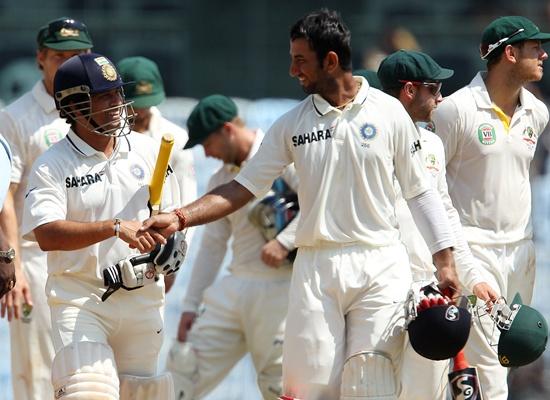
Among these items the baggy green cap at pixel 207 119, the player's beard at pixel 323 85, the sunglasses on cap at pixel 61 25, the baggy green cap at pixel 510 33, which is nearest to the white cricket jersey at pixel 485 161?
the baggy green cap at pixel 510 33

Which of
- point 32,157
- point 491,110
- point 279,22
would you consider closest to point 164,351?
point 32,157

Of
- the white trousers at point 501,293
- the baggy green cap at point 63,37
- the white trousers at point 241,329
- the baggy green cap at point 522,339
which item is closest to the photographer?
the baggy green cap at point 522,339

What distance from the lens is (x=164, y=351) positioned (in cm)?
1042

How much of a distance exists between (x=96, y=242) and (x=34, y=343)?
5.42 feet

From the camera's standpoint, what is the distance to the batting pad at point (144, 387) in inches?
255

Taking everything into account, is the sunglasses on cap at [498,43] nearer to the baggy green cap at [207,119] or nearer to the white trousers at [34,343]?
the baggy green cap at [207,119]

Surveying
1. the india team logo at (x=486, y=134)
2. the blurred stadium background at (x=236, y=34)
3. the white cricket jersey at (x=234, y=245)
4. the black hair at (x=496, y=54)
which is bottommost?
the blurred stadium background at (x=236, y=34)

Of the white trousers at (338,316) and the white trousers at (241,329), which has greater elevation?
the white trousers at (338,316)

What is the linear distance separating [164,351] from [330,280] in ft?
14.7

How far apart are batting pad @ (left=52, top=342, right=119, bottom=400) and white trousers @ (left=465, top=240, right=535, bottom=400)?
1.83 metres

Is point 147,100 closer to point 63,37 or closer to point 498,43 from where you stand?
point 63,37

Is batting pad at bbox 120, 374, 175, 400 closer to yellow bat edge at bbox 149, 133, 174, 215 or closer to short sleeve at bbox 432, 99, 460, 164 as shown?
yellow bat edge at bbox 149, 133, 174, 215

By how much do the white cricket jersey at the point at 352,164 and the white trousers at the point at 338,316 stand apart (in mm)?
93

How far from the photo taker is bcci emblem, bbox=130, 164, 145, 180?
6.49 metres
